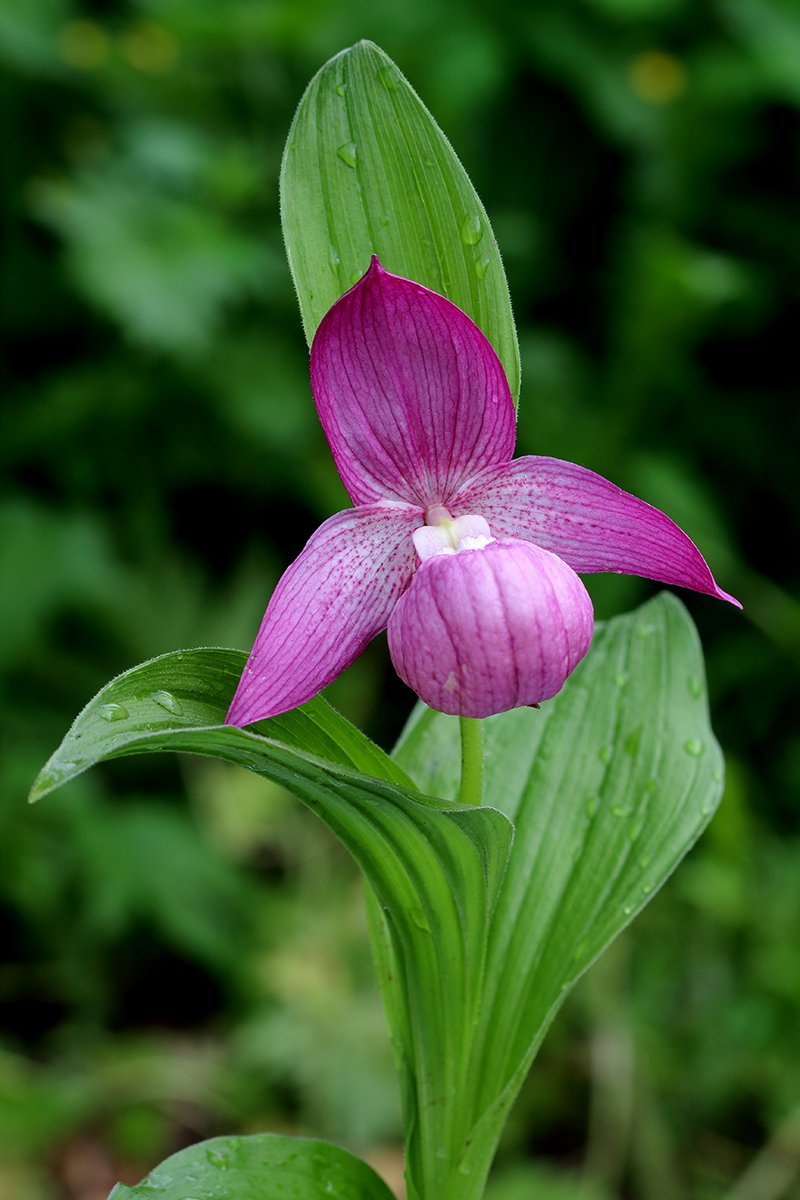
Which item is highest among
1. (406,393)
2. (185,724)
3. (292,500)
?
(406,393)

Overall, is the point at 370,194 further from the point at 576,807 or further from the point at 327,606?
the point at 576,807

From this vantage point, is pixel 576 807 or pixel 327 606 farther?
pixel 576 807

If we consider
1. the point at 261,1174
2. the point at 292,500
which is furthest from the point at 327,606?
the point at 292,500

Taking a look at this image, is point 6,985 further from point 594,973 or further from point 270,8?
point 270,8

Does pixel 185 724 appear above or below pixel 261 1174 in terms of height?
above

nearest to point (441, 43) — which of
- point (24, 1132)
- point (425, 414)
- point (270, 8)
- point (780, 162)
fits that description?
point (270, 8)

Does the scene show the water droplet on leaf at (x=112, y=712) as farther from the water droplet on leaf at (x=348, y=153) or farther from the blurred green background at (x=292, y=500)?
the blurred green background at (x=292, y=500)

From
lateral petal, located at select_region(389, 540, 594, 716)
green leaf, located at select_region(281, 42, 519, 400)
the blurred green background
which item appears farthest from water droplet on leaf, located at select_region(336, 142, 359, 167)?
the blurred green background
